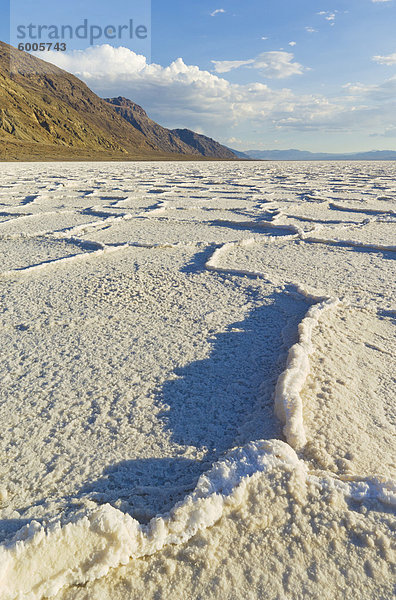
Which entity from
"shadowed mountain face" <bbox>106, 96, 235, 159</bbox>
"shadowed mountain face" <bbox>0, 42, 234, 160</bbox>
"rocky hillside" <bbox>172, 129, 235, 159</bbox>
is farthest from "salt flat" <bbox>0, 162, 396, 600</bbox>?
"rocky hillside" <bbox>172, 129, 235, 159</bbox>

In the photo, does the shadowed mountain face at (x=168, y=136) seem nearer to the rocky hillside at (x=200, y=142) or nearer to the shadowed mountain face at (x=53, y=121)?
the rocky hillside at (x=200, y=142)

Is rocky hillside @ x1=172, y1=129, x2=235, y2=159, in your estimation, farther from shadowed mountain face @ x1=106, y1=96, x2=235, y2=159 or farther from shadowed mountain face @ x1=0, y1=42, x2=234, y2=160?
shadowed mountain face @ x1=0, y1=42, x2=234, y2=160

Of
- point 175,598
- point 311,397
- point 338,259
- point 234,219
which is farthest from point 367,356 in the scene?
point 234,219

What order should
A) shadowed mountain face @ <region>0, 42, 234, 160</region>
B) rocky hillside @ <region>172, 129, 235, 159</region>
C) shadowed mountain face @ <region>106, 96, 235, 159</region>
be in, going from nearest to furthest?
shadowed mountain face @ <region>0, 42, 234, 160</region> < shadowed mountain face @ <region>106, 96, 235, 159</region> < rocky hillside @ <region>172, 129, 235, 159</region>

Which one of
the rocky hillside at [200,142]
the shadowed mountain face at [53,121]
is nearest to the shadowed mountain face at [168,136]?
the rocky hillside at [200,142]

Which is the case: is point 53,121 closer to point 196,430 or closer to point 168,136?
point 196,430

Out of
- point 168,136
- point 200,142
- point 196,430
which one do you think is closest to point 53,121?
point 196,430
